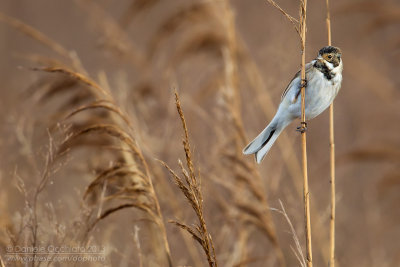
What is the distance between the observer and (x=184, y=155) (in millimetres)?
2660

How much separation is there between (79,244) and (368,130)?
3.51 meters

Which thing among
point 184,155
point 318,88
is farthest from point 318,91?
point 184,155

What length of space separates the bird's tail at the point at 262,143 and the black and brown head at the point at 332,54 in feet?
1.15

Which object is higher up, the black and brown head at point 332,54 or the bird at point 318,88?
the black and brown head at point 332,54

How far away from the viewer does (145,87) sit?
342 centimetres

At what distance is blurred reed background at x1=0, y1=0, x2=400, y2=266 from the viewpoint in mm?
1896

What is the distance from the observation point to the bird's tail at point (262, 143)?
2150mm

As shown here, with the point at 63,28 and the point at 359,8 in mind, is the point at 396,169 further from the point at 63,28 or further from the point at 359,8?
the point at 63,28

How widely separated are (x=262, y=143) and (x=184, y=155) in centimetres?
55

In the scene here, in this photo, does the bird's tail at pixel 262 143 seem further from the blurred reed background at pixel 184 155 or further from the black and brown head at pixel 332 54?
the black and brown head at pixel 332 54

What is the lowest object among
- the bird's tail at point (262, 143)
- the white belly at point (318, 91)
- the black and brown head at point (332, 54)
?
the bird's tail at point (262, 143)

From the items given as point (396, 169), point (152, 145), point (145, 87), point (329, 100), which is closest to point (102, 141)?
point (152, 145)

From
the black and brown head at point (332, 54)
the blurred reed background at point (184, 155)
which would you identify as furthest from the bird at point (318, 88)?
the blurred reed background at point (184, 155)

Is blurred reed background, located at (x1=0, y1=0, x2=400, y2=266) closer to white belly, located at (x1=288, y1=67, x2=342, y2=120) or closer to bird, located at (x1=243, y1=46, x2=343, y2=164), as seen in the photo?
bird, located at (x1=243, y1=46, x2=343, y2=164)
